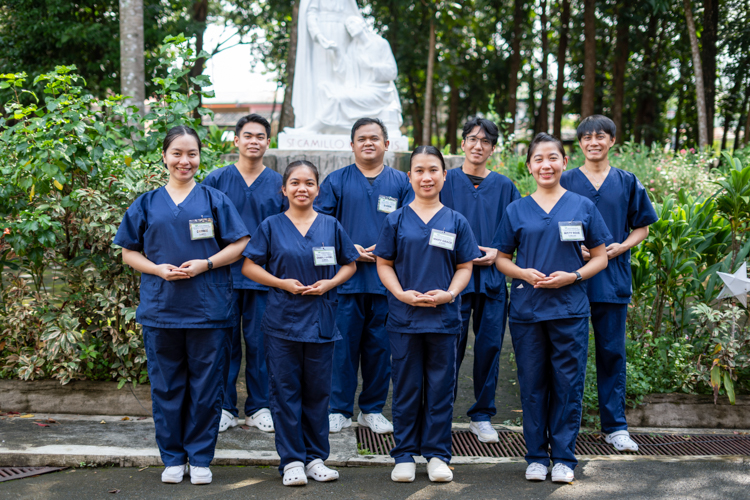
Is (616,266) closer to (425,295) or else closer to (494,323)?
(494,323)

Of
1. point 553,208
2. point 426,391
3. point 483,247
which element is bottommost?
point 426,391

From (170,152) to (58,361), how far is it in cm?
169

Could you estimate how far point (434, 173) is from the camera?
3.16 m

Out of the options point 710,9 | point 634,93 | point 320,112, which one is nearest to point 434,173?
point 320,112

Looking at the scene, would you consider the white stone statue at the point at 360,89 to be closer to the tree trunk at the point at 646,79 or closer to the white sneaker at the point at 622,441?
the white sneaker at the point at 622,441

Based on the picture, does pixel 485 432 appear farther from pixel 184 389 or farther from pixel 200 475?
pixel 184 389

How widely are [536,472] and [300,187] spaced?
1.85 meters

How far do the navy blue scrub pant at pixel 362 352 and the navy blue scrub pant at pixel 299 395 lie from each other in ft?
2.00

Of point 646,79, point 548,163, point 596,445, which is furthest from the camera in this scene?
point 646,79

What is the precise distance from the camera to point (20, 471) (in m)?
3.16

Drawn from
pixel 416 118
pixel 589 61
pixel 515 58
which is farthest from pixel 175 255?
pixel 416 118

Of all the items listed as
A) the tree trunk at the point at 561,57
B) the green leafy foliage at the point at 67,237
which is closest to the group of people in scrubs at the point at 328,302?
the green leafy foliage at the point at 67,237

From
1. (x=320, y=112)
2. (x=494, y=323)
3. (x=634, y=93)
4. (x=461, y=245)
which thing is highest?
(x=634, y=93)

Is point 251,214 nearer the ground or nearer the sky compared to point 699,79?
nearer the ground
